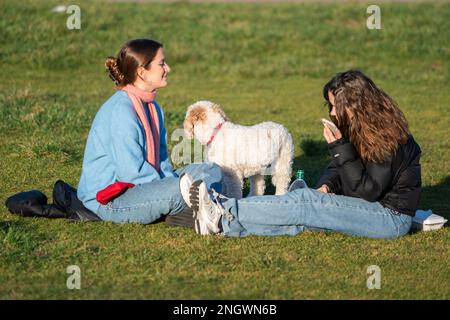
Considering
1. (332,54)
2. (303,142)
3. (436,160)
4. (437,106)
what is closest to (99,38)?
(332,54)

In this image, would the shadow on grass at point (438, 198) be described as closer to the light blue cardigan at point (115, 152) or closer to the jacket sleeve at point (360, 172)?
the jacket sleeve at point (360, 172)

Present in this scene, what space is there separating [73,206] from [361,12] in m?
15.2

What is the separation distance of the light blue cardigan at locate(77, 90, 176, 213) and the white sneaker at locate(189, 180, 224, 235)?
511mm

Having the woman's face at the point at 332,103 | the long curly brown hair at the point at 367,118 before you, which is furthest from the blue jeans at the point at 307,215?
the woman's face at the point at 332,103

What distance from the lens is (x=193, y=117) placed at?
772 cm

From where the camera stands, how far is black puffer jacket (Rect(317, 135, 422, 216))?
20.5 ft

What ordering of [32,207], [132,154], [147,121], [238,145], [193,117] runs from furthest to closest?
[193,117]
[238,145]
[32,207]
[147,121]
[132,154]

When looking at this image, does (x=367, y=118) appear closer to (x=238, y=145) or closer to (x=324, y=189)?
(x=324, y=189)

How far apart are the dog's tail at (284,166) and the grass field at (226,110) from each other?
0.99 meters

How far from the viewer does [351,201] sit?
632 centimetres

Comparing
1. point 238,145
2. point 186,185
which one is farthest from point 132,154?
point 238,145

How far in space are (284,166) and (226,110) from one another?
5.77 metres

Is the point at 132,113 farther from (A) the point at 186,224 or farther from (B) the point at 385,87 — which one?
(B) the point at 385,87

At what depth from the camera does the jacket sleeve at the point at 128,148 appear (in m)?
6.41
